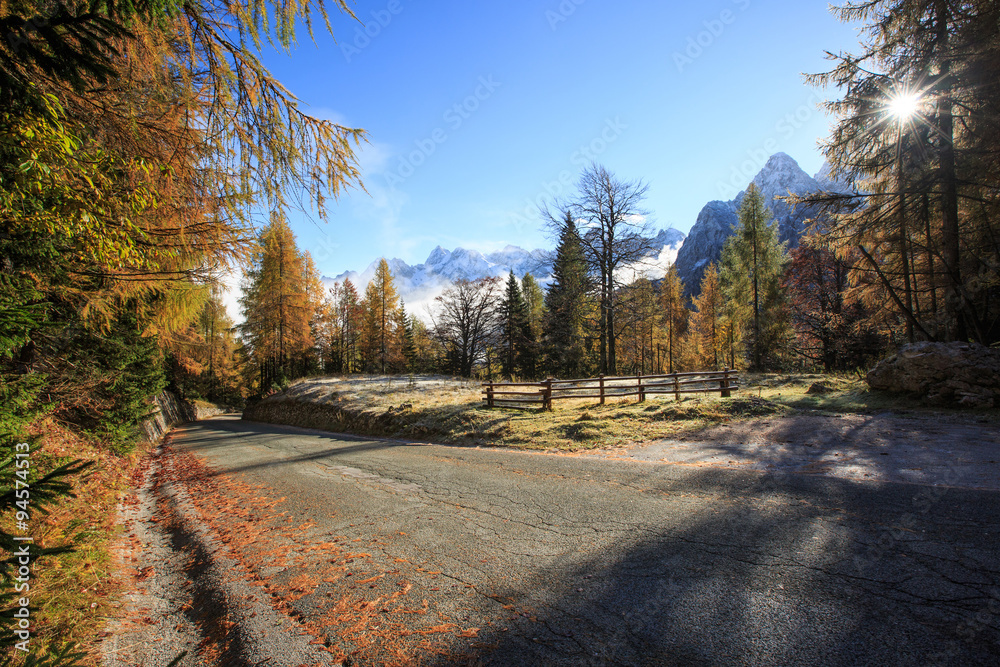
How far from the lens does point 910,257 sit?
42.9ft

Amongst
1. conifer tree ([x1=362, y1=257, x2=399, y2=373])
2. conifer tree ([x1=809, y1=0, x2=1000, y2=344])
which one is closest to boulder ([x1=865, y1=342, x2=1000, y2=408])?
conifer tree ([x1=809, y1=0, x2=1000, y2=344])

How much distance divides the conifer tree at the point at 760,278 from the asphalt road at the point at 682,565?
2331cm

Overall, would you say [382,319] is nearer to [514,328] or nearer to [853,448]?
[514,328]

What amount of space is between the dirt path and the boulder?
120 cm

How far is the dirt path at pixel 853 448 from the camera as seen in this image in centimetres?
534

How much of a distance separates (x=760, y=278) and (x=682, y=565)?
28.6m

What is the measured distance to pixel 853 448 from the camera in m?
6.80

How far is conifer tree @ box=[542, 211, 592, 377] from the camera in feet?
Answer: 75.3

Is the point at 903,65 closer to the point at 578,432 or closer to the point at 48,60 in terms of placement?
the point at 578,432

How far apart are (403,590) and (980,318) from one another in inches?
680

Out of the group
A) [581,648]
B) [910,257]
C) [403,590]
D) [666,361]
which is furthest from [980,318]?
[666,361]

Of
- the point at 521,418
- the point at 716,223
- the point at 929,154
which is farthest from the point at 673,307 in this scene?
the point at 716,223

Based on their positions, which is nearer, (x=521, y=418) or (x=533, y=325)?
(x=521, y=418)

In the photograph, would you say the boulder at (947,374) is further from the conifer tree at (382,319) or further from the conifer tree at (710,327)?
the conifer tree at (382,319)
